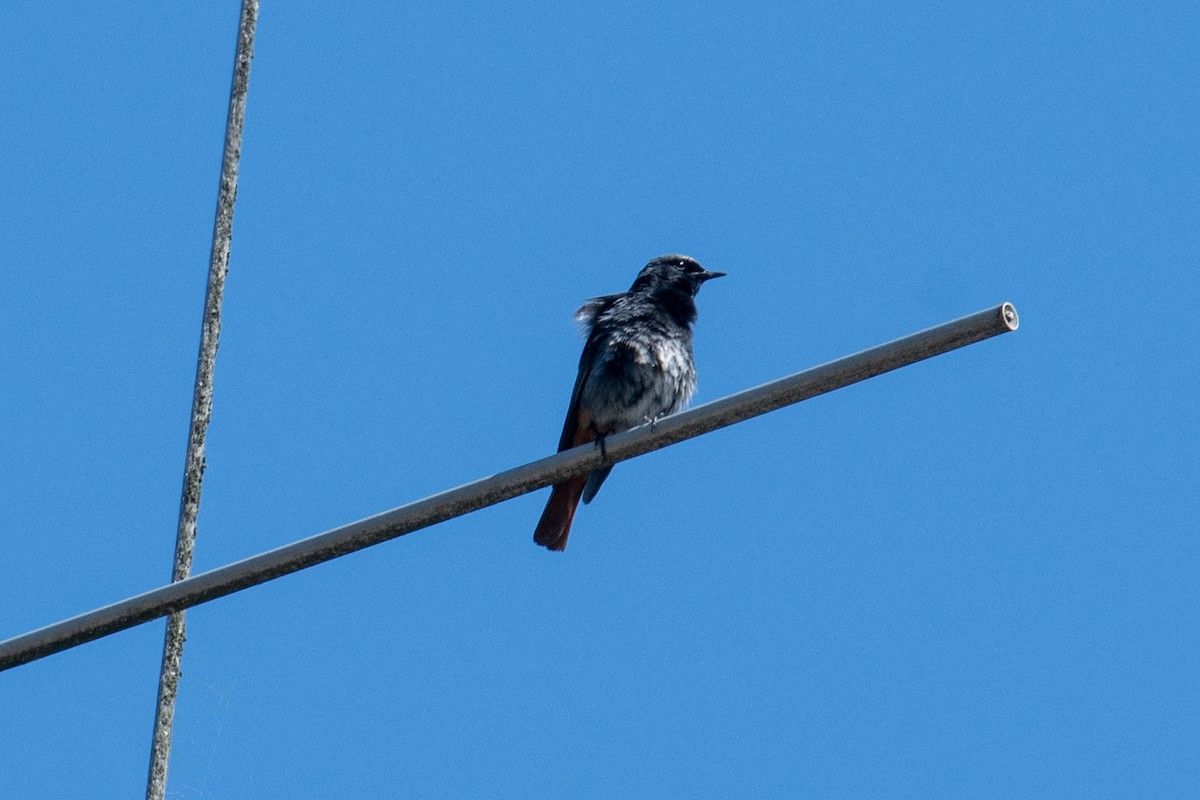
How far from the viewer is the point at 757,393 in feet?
13.6

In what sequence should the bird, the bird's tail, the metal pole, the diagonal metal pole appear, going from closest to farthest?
the metal pole, the diagonal metal pole, the bird, the bird's tail

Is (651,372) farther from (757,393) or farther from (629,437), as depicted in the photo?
(757,393)

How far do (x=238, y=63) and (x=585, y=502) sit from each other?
10.3 ft

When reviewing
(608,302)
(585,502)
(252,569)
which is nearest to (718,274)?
(608,302)

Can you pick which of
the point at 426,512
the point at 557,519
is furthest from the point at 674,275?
the point at 426,512

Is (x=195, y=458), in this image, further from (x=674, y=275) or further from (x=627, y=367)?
(x=674, y=275)

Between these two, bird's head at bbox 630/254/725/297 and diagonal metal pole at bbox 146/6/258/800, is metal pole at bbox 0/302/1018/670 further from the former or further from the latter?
bird's head at bbox 630/254/725/297

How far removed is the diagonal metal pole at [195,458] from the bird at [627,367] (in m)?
2.54

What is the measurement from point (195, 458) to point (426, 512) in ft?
3.64

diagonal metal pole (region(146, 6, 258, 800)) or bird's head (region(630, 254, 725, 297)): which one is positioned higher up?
bird's head (region(630, 254, 725, 297))

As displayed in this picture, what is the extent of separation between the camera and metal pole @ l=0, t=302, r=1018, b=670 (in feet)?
12.7

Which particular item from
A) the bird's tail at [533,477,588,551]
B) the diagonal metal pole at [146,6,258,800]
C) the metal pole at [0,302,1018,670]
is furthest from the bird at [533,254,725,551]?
the metal pole at [0,302,1018,670]

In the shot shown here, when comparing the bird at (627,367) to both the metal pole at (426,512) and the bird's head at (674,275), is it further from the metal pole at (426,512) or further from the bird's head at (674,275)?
the metal pole at (426,512)

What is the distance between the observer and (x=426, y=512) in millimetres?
4363
